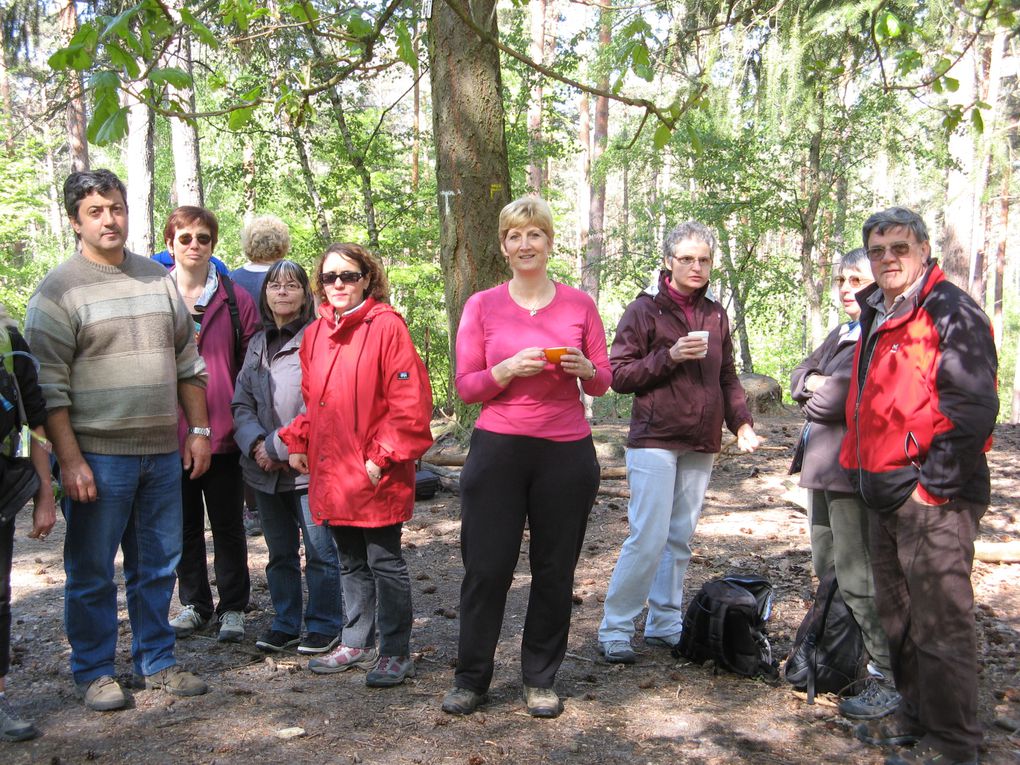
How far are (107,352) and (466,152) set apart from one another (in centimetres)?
395

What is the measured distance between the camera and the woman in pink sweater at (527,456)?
347cm

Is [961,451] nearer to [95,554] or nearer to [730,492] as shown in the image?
[95,554]

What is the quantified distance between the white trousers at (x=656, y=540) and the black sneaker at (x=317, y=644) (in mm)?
1402

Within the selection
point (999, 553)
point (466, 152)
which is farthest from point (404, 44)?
point (999, 553)

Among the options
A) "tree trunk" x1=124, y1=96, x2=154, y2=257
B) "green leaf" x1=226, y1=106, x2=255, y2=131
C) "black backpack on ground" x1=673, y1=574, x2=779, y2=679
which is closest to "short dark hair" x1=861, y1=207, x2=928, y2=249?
"black backpack on ground" x1=673, y1=574, x2=779, y2=679

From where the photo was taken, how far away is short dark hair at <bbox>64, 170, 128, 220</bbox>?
11.4 ft

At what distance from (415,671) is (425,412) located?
1.32 metres

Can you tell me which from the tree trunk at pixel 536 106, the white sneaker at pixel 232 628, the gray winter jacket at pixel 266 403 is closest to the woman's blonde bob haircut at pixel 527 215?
the gray winter jacket at pixel 266 403

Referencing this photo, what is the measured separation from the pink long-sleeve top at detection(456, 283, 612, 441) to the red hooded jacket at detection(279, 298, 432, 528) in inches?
13.6

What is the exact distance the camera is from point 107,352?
3.55 m

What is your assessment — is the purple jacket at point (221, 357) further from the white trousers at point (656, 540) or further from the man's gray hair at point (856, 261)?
the man's gray hair at point (856, 261)

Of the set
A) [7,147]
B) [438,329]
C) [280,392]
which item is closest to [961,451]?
[280,392]

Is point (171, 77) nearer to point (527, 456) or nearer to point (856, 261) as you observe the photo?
point (527, 456)

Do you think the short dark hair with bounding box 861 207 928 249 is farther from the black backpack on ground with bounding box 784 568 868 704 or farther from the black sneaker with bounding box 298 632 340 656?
the black sneaker with bounding box 298 632 340 656
